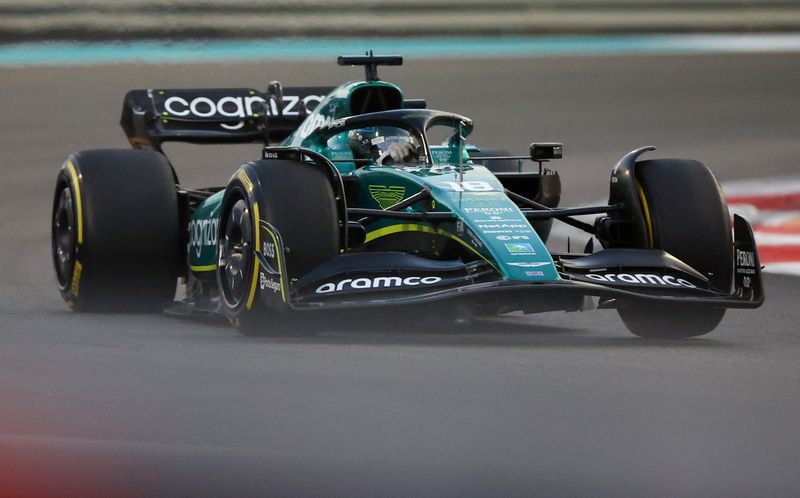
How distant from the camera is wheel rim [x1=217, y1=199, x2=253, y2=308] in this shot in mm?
8201

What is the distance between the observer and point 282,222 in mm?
7969

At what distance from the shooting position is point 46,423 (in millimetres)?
5344

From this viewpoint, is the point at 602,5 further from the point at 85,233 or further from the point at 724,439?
the point at 724,439

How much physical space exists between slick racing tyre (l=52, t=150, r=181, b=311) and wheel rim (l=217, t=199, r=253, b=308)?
1.16m

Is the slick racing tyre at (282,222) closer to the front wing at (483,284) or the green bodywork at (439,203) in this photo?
the front wing at (483,284)

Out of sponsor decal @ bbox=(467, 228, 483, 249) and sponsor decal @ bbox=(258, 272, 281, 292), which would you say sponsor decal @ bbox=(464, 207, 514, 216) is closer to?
sponsor decal @ bbox=(467, 228, 483, 249)

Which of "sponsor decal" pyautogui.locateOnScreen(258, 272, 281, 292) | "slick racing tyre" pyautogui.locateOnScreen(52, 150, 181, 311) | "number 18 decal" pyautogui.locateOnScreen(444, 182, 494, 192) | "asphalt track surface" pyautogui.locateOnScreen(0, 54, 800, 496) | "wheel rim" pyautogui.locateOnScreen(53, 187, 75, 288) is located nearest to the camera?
"asphalt track surface" pyautogui.locateOnScreen(0, 54, 800, 496)

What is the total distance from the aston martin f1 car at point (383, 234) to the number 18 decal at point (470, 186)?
0.01m

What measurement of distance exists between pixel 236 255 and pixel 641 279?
6.74 ft

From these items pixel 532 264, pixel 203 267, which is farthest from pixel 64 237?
pixel 532 264

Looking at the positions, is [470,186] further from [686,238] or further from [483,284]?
[686,238]

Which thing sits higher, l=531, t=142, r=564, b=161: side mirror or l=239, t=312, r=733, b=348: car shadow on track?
l=531, t=142, r=564, b=161: side mirror

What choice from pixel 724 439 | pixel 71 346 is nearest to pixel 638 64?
pixel 71 346

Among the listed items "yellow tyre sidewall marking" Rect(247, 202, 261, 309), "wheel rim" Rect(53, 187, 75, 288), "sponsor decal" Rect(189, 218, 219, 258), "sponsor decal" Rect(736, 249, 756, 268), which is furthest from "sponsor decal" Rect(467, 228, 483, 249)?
"wheel rim" Rect(53, 187, 75, 288)
